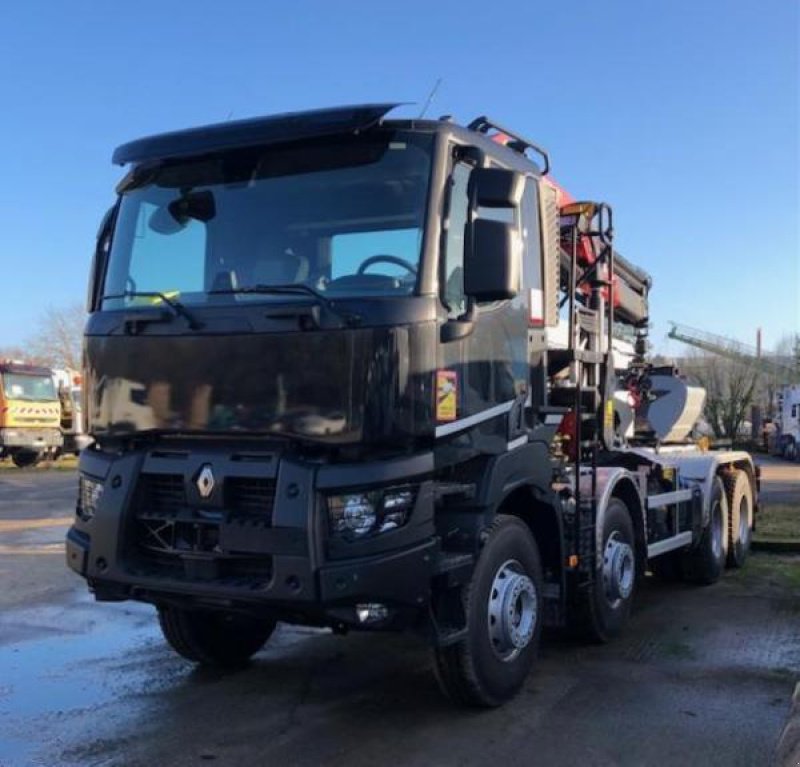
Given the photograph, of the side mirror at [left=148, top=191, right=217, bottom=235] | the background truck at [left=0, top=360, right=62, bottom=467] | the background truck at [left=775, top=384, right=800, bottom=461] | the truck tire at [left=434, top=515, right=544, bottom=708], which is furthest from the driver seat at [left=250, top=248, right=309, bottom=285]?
the background truck at [left=775, top=384, right=800, bottom=461]

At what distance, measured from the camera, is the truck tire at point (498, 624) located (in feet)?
15.7

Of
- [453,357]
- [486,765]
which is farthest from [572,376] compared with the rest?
[486,765]

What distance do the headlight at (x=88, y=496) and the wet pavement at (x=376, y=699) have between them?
113cm

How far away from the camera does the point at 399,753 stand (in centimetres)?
450

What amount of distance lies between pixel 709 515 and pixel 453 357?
16.3 feet

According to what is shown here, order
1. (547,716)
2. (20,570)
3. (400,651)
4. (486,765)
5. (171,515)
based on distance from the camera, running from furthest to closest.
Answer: (20,570), (400,651), (547,716), (171,515), (486,765)

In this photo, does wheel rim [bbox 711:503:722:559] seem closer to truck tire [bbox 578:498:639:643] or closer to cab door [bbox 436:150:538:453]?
truck tire [bbox 578:498:639:643]

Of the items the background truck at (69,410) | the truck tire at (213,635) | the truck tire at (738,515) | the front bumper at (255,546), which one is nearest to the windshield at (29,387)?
the background truck at (69,410)

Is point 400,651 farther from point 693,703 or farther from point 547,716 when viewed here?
point 693,703

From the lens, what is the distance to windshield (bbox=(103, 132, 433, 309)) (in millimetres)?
4672

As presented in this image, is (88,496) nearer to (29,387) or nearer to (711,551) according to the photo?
(711,551)

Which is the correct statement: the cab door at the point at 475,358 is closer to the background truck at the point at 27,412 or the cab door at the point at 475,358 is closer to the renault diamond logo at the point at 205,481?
the renault diamond logo at the point at 205,481

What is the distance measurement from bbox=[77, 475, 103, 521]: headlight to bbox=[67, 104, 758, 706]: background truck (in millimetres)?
17

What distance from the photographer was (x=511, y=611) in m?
5.09
